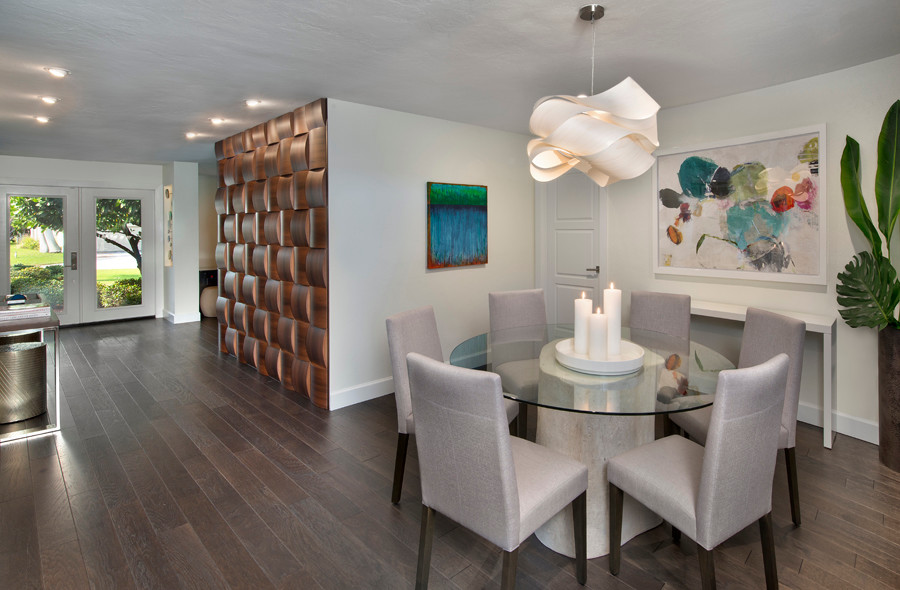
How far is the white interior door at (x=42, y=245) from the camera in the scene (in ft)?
21.8

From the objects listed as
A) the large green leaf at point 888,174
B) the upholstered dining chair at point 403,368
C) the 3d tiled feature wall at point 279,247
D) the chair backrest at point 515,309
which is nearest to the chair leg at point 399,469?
the upholstered dining chair at point 403,368

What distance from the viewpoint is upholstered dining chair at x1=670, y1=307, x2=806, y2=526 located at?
231cm

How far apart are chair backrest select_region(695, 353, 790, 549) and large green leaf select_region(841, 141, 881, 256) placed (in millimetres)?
2067

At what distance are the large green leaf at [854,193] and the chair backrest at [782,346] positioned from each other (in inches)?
44.2

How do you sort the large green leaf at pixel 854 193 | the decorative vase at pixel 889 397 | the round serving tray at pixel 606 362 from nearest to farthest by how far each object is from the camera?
the round serving tray at pixel 606 362, the decorative vase at pixel 889 397, the large green leaf at pixel 854 193

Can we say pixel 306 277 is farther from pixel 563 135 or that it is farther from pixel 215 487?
pixel 563 135

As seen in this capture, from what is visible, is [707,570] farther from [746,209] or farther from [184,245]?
[184,245]

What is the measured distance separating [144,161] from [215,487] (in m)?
6.28

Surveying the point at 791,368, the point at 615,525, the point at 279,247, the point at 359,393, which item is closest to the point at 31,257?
the point at 279,247

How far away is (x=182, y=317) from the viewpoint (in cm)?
751

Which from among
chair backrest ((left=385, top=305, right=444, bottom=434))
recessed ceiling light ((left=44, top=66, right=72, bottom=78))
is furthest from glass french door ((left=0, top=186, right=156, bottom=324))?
chair backrest ((left=385, top=305, right=444, bottom=434))

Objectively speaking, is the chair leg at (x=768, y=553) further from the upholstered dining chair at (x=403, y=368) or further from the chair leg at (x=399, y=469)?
the chair leg at (x=399, y=469)

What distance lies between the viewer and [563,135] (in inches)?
84.4

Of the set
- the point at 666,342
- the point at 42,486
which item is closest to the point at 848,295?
the point at 666,342
